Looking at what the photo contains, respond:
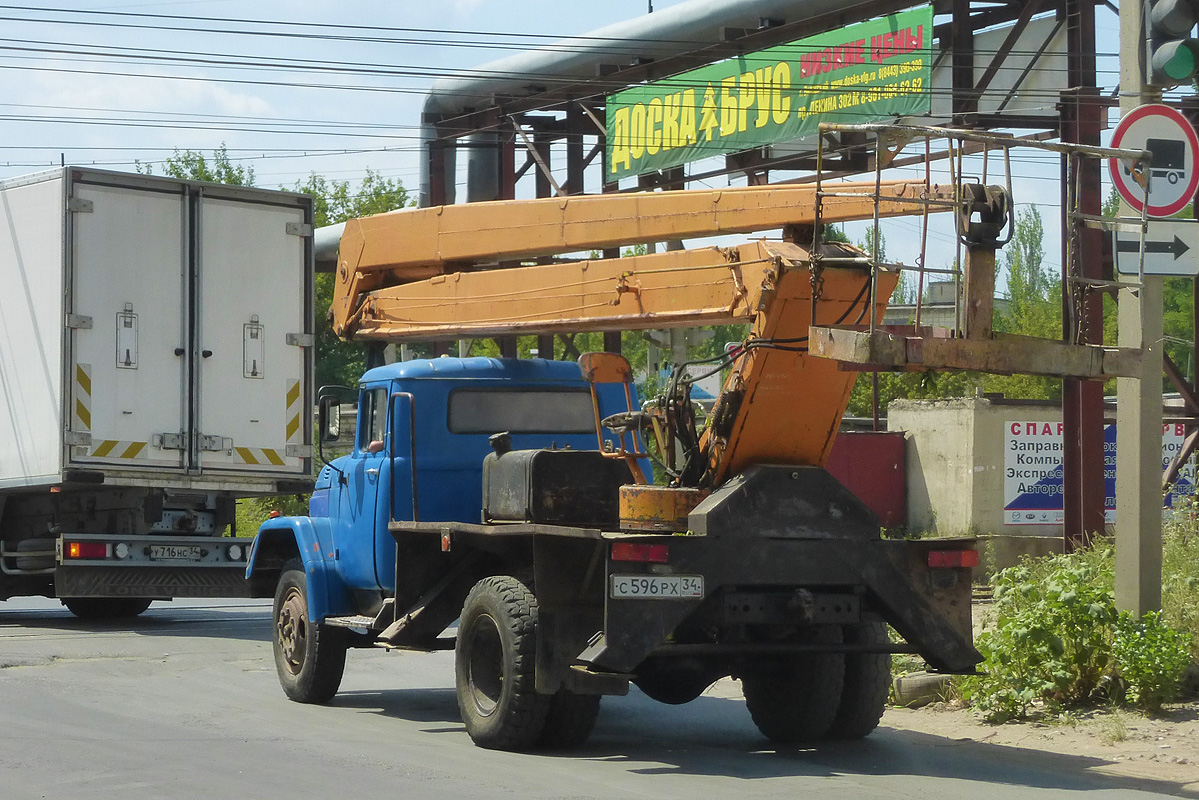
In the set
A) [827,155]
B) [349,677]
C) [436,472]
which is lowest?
[349,677]

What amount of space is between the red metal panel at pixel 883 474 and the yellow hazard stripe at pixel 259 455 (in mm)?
14354

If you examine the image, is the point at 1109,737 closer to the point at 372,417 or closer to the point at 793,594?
the point at 793,594

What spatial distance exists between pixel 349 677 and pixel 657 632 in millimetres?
5338

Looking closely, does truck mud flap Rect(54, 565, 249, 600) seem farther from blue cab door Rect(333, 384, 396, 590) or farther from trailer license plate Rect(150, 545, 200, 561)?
blue cab door Rect(333, 384, 396, 590)

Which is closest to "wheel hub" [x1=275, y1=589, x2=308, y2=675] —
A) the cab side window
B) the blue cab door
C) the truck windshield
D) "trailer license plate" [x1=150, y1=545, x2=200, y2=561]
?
the blue cab door

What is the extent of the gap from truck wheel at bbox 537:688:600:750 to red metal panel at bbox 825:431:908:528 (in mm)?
19559

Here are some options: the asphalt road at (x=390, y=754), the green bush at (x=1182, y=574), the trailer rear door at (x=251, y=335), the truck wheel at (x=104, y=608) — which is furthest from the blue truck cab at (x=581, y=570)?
the truck wheel at (x=104, y=608)

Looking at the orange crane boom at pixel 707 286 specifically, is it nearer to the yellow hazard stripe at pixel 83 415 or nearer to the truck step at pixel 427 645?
the truck step at pixel 427 645

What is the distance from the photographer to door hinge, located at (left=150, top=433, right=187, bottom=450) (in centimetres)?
1504

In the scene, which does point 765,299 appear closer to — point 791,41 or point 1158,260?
point 1158,260

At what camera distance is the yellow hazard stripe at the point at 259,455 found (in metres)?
15.6

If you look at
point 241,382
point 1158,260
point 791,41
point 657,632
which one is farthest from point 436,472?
point 791,41

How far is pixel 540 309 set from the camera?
990 centimetres

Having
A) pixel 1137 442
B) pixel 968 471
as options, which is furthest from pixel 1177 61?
pixel 968 471
